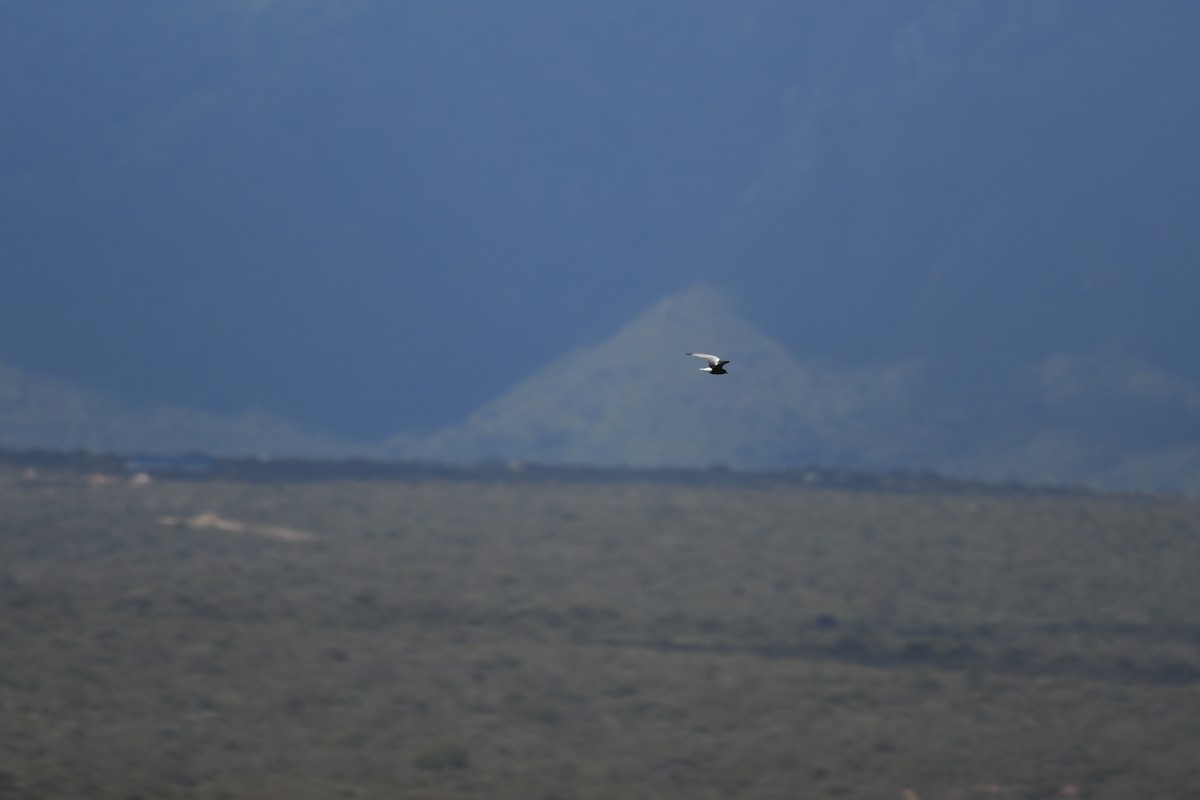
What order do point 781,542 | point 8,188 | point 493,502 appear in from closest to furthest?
point 781,542 < point 493,502 < point 8,188

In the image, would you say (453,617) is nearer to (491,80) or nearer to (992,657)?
(992,657)

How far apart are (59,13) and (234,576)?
Answer: 1669 inches

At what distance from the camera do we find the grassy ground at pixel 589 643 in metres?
16.4

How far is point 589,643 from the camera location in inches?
901

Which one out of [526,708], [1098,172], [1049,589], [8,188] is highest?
[1098,172]

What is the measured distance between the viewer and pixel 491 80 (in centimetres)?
6238

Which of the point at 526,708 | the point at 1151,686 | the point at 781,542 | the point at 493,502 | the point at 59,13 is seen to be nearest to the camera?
the point at 526,708

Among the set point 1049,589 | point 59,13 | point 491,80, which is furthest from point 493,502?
point 59,13

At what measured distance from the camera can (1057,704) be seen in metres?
20.2

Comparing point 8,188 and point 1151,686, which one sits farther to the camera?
point 8,188

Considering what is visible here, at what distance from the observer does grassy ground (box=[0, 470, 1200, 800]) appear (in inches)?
647

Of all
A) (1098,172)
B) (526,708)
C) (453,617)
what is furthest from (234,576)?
(1098,172)

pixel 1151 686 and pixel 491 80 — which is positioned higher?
pixel 491 80

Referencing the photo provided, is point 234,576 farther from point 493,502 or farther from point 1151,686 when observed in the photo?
point 1151,686
